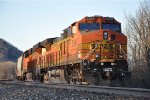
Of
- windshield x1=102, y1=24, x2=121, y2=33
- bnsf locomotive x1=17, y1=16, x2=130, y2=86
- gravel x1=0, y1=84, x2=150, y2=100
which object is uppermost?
windshield x1=102, y1=24, x2=121, y2=33

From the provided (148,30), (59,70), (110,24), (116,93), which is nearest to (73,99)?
(116,93)

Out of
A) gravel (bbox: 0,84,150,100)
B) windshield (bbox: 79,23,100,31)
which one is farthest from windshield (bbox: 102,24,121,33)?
gravel (bbox: 0,84,150,100)

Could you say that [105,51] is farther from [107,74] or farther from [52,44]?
[52,44]

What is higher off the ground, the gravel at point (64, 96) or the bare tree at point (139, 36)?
the bare tree at point (139, 36)

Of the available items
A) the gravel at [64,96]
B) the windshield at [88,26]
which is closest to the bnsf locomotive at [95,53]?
the windshield at [88,26]

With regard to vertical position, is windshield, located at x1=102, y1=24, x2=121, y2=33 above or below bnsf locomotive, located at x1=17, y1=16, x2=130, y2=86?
above

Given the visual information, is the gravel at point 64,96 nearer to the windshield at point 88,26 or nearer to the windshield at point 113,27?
the windshield at point 88,26

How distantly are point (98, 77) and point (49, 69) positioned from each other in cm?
845

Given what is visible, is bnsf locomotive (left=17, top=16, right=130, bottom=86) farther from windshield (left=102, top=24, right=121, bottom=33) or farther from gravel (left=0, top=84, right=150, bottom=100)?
gravel (left=0, top=84, right=150, bottom=100)

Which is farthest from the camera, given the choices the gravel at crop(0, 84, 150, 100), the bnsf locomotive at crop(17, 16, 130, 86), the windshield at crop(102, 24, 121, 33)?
the windshield at crop(102, 24, 121, 33)

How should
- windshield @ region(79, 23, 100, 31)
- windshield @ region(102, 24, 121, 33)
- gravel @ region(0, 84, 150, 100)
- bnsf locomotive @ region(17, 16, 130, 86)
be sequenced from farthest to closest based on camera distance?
windshield @ region(102, 24, 121, 33) < windshield @ region(79, 23, 100, 31) < bnsf locomotive @ region(17, 16, 130, 86) < gravel @ region(0, 84, 150, 100)

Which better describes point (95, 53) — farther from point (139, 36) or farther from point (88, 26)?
point (139, 36)

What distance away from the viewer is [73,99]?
10.4 meters

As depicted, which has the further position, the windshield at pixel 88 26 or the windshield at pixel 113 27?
the windshield at pixel 113 27
